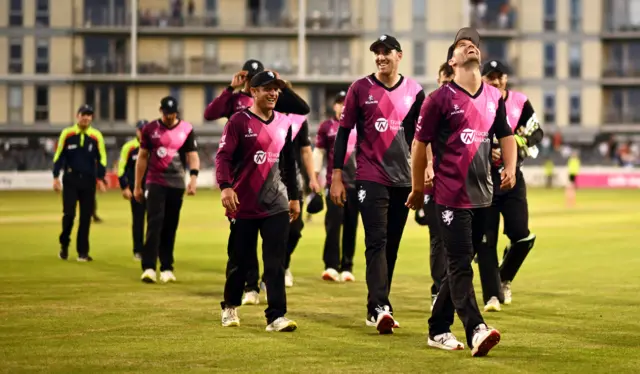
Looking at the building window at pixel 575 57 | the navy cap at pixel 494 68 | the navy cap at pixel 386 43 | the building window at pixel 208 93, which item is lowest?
the navy cap at pixel 494 68

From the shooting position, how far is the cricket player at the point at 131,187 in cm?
1948

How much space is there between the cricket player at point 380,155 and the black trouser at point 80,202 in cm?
913

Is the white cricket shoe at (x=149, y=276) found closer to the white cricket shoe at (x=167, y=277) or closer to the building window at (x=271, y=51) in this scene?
the white cricket shoe at (x=167, y=277)

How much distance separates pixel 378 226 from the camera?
36.5 feet

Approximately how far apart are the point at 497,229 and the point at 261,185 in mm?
2953

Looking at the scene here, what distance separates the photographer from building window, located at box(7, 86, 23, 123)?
265 ft

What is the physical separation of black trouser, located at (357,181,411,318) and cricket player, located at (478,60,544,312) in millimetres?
1493

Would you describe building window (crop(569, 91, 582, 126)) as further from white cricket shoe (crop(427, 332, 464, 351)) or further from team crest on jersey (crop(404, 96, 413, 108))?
white cricket shoe (crop(427, 332, 464, 351))

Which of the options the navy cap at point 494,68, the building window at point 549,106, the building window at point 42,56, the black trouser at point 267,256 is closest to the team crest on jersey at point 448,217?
the black trouser at point 267,256

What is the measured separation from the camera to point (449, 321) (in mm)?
9953

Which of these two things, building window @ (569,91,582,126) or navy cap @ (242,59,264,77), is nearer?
navy cap @ (242,59,264,77)

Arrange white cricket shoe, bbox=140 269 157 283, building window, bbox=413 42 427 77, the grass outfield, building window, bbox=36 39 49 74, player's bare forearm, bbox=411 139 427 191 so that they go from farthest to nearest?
building window, bbox=413 42 427 77 → building window, bbox=36 39 49 74 → white cricket shoe, bbox=140 269 157 283 → player's bare forearm, bbox=411 139 427 191 → the grass outfield

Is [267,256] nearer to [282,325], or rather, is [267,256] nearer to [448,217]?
[282,325]

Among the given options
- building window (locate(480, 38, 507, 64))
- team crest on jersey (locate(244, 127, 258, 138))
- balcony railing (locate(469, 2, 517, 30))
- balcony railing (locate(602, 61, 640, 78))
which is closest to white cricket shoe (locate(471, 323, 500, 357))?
team crest on jersey (locate(244, 127, 258, 138))
